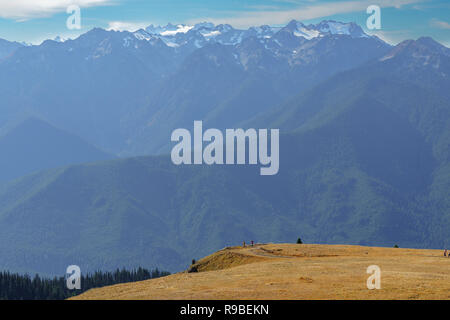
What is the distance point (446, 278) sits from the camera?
90.4 m

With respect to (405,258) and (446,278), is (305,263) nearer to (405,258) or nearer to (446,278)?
(405,258)

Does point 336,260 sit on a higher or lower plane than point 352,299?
higher

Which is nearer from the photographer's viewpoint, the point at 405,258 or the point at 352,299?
the point at 352,299
